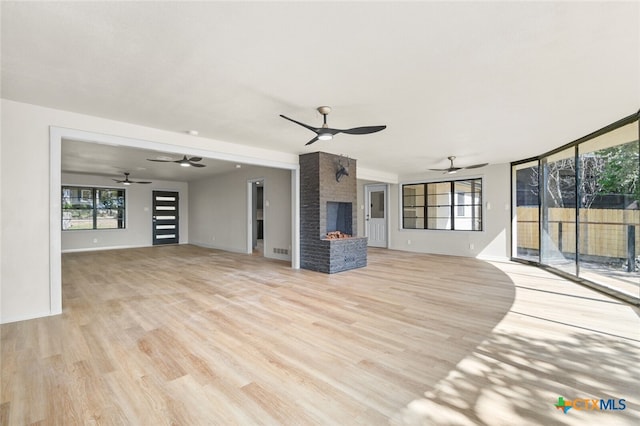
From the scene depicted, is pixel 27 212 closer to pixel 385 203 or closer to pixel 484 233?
pixel 385 203

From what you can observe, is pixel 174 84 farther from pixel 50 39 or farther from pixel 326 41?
pixel 326 41

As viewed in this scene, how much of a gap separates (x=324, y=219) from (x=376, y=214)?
4.34 metres

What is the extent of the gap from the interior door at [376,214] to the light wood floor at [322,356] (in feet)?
16.7

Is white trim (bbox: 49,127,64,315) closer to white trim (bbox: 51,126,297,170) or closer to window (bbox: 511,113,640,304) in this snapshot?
white trim (bbox: 51,126,297,170)

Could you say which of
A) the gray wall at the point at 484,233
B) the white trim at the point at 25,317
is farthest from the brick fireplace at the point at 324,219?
the white trim at the point at 25,317

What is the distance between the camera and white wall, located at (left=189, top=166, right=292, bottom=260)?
7281 millimetres

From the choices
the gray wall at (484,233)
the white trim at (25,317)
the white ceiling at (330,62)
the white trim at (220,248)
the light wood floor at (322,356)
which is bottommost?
the light wood floor at (322,356)

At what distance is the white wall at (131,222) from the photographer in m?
8.83

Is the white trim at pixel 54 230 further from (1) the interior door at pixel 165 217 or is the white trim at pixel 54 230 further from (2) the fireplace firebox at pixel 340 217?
(1) the interior door at pixel 165 217

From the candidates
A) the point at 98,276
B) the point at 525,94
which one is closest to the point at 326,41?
the point at 525,94

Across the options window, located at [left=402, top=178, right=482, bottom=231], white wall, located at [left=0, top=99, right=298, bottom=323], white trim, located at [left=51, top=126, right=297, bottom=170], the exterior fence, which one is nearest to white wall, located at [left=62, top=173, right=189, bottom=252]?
white trim, located at [left=51, top=126, right=297, bottom=170]

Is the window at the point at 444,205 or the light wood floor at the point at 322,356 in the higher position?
the window at the point at 444,205

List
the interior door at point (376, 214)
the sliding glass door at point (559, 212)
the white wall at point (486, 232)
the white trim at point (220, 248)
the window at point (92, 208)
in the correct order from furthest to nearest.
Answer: the interior door at point (376, 214) < the window at point (92, 208) < the white trim at point (220, 248) < the white wall at point (486, 232) < the sliding glass door at point (559, 212)

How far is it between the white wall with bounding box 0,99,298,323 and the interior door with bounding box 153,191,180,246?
758 centimetres
